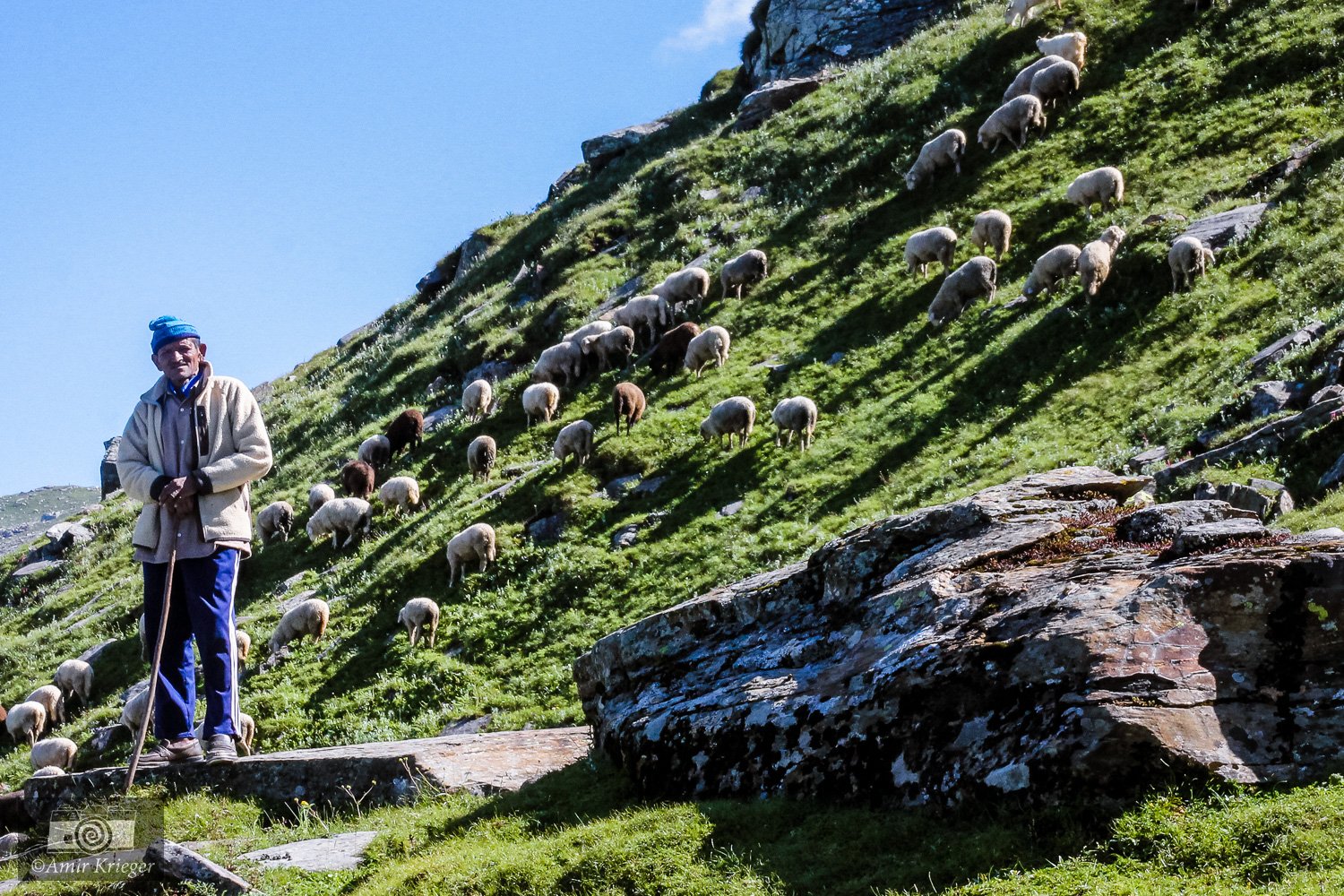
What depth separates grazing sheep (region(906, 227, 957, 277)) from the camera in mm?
27406

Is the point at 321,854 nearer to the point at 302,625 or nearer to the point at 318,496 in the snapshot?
the point at 302,625

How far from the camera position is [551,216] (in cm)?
5072

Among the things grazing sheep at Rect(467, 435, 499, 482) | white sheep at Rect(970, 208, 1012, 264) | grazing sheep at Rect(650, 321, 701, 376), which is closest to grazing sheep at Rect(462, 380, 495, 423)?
grazing sheep at Rect(467, 435, 499, 482)

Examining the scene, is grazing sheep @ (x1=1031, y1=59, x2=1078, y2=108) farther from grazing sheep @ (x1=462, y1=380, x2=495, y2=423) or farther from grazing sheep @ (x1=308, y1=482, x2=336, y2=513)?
grazing sheep @ (x1=308, y1=482, x2=336, y2=513)

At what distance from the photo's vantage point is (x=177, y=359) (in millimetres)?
9648

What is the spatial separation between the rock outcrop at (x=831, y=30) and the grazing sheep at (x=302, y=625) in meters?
40.0

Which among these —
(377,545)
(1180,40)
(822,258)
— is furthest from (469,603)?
(1180,40)

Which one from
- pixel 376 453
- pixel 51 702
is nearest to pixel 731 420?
pixel 376 453

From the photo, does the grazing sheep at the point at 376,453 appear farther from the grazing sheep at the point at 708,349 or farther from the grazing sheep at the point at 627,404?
the grazing sheep at the point at 708,349

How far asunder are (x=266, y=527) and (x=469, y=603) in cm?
1188

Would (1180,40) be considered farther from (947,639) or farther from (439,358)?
(947,639)

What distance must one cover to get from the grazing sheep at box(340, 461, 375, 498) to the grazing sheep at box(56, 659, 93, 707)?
7782 millimetres

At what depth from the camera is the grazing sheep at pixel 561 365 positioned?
30797 millimetres

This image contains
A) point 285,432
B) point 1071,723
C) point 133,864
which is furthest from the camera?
point 285,432
